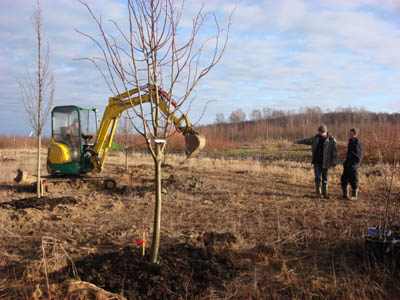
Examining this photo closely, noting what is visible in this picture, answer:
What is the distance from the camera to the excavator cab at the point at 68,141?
34.1 ft

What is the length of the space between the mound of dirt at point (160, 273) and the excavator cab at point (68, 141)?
6.62 metres

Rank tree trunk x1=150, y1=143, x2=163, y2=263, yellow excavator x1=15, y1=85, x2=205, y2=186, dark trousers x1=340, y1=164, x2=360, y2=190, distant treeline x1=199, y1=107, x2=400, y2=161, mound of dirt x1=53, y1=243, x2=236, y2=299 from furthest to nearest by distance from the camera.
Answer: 1. distant treeline x1=199, y1=107, x2=400, y2=161
2. yellow excavator x1=15, y1=85, x2=205, y2=186
3. dark trousers x1=340, y1=164, x2=360, y2=190
4. tree trunk x1=150, y1=143, x2=163, y2=263
5. mound of dirt x1=53, y1=243, x2=236, y2=299

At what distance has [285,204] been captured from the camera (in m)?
7.97

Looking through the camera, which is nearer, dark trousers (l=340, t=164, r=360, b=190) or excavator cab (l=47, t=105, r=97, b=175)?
dark trousers (l=340, t=164, r=360, b=190)

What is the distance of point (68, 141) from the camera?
10.5 meters

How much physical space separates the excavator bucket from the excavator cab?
12.9ft

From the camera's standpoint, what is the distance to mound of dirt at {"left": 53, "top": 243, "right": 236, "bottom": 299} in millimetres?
3465

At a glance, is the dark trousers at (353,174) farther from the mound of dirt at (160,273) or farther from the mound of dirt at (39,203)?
the mound of dirt at (39,203)

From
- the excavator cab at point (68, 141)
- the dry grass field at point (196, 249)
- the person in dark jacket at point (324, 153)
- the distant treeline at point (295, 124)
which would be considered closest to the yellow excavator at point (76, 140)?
the excavator cab at point (68, 141)

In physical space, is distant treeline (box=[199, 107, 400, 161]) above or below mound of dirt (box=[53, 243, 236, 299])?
above

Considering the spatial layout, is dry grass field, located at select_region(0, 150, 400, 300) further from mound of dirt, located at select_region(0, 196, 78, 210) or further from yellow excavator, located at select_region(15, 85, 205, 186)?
yellow excavator, located at select_region(15, 85, 205, 186)

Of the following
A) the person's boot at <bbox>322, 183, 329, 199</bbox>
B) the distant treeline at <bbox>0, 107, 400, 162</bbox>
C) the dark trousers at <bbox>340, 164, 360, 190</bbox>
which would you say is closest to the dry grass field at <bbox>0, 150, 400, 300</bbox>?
the person's boot at <bbox>322, 183, 329, 199</bbox>

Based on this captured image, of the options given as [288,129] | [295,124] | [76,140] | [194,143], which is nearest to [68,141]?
[76,140]

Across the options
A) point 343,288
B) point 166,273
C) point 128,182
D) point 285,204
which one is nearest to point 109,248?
point 166,273
